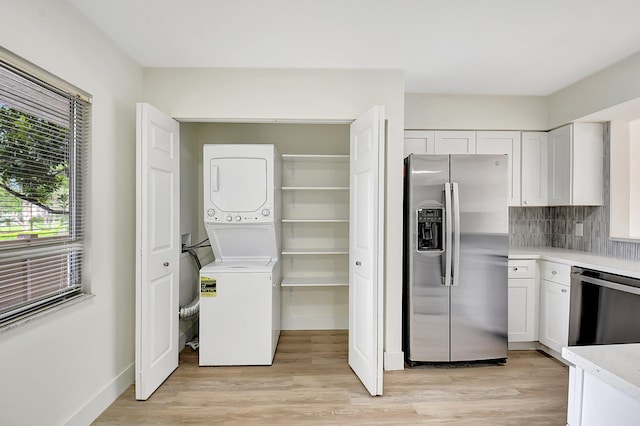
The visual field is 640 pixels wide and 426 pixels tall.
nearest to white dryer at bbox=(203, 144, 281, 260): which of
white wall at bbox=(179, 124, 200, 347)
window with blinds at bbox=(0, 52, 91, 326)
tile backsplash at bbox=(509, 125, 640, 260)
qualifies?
white wall at bbox=(179, 124, 200, 347)

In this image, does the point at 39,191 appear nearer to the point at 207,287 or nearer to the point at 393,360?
the point at 207,287

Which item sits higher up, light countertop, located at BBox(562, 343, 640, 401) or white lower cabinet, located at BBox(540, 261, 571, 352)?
light countertop, located at BBox(562, 343, 640, 401)

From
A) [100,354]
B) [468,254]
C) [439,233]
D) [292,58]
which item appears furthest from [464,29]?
[100,354]

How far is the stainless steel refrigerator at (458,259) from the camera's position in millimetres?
2789

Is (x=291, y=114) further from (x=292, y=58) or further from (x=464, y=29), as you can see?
(x=464, y=29)

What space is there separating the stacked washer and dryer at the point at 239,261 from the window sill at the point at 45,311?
3.09 feet

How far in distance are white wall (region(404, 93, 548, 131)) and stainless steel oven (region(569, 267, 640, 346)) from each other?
5.29 feet

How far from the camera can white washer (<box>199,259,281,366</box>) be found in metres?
2.85

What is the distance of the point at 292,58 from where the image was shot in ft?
8.58

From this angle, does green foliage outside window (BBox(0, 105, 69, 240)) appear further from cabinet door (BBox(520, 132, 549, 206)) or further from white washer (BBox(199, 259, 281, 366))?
cabinet door (BBox(520, 132, 549, 206))

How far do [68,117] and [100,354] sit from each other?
1509mm

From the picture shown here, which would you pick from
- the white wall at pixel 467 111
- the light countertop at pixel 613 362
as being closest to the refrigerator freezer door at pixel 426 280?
the white wall at pixel 467 111

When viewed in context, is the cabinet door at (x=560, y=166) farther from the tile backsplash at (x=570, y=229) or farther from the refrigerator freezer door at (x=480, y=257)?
the refrigerator freezer door at (x=480, y=257)

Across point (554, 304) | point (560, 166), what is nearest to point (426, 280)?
point (554, 304)
